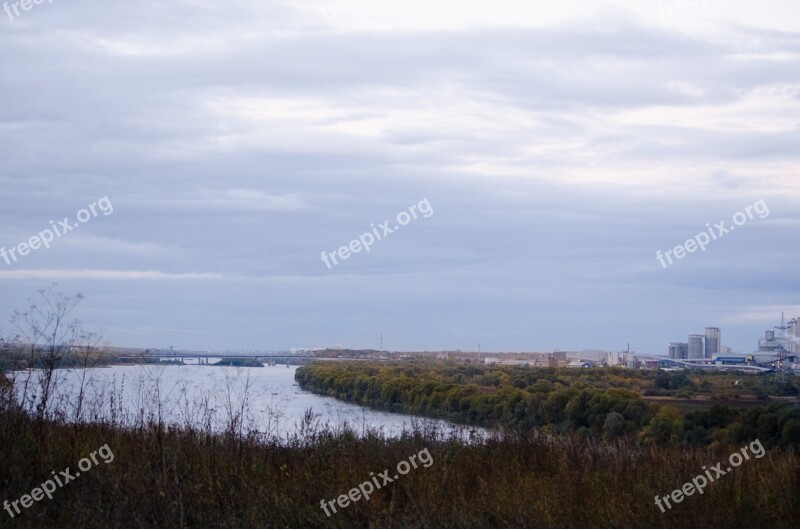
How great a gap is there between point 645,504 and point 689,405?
10.9m

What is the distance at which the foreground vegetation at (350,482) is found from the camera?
A: 772 centimetres

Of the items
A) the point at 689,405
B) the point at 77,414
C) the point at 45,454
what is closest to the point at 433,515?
the point at 45,454

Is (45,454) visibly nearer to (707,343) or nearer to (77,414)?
(77,414)

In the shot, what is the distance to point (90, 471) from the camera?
8898mm

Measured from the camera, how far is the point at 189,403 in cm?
1117
